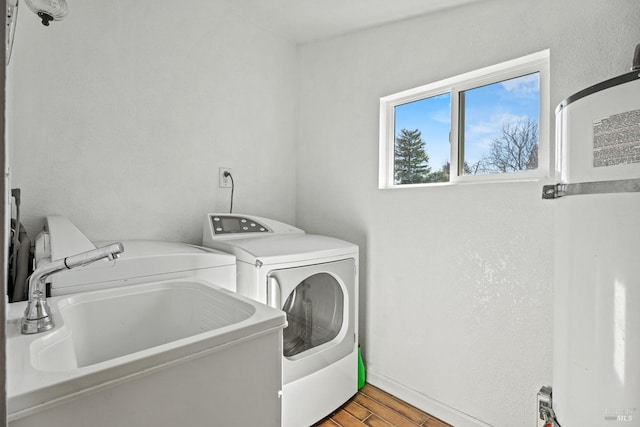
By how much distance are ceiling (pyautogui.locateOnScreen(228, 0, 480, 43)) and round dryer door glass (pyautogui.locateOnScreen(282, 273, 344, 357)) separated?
1.58 m

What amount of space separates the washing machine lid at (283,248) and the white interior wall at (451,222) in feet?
1.17

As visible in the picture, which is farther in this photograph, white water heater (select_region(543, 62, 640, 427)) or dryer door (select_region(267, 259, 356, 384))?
dryer door (select_region(267, 259, 356, 384))

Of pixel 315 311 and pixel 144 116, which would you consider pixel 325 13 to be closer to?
pixel 144 116

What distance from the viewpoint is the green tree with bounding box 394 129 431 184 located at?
6.50ft

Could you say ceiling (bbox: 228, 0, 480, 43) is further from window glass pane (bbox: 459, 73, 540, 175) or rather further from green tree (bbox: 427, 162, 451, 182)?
green tree (bbox: 427, 162, 451, 182)

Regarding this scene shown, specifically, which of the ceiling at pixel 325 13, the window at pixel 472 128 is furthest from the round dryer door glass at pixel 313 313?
the ceiling at pixel 325 13

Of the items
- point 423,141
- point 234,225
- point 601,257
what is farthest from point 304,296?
point 601,257

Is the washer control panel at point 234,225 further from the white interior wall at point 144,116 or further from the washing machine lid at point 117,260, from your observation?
the washing machine lid at point 117,260

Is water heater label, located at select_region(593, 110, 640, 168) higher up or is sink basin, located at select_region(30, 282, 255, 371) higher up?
water heater label, located at select_region(593, 110, 640, 168)

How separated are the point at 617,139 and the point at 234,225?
5.59ft

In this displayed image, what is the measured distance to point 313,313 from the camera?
182 cm

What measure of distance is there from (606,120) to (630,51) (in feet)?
2.47

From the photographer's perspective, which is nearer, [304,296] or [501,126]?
[501,126]

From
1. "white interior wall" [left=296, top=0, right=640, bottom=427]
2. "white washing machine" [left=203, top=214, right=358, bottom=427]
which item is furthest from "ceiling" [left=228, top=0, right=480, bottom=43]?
"white washing machine" [left=203, top=214, right=358, bottom=427]
